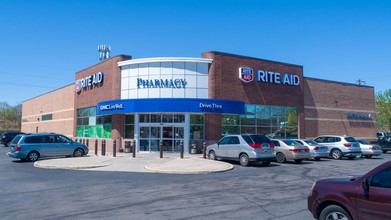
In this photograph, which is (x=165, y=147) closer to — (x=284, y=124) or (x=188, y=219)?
(x=284, y=124)

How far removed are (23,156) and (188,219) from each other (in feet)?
55.3

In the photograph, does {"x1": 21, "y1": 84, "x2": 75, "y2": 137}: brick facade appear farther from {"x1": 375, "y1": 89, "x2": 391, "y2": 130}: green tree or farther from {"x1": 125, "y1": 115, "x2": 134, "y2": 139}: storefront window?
{"x1": 375, "y1": 89, "x2": 391, "y2": 130}: green tree

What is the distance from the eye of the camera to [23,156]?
20250 millimetres

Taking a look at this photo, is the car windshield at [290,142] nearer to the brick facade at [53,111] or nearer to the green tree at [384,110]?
the brick facade at [53,111]

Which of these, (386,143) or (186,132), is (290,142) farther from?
(386,143)

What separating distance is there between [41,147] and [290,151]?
15351mm

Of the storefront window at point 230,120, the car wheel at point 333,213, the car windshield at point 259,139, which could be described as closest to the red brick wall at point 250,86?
the storefront window at point 230,120

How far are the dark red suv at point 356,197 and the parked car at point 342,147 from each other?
18403 millimetres

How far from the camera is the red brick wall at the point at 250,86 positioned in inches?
1018

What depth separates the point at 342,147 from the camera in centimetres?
2273

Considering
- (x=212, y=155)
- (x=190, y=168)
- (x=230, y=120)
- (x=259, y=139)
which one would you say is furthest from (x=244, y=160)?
(x=230, y=120)

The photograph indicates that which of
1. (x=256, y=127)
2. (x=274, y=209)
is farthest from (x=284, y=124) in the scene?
(x=274, y=209)

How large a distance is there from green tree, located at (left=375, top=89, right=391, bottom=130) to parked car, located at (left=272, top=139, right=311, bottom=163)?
1737 inches

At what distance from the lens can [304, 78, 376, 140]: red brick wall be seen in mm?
32438
